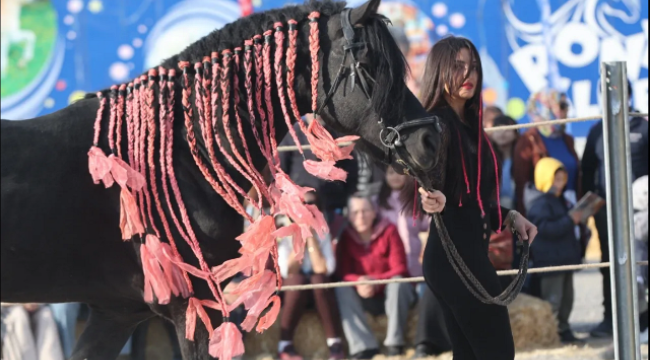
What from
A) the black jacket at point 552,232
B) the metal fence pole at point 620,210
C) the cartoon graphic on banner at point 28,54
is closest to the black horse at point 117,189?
the metal fence pole at point 620,210

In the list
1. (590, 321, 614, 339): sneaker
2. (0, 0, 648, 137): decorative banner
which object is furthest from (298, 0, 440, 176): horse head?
(0, 0, 648, 137): decorative banner

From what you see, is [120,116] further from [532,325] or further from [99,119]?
[532,325]

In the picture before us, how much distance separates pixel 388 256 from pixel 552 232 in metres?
1.18

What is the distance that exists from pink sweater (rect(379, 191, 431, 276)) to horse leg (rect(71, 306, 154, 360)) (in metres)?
2.83

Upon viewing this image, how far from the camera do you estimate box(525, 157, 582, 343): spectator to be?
5664mm

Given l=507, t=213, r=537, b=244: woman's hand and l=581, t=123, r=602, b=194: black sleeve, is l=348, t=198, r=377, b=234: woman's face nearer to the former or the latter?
l=581, t=123, r=602, b=194: black sleeve

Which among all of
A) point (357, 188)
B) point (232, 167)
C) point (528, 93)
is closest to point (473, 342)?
point (232, 167)

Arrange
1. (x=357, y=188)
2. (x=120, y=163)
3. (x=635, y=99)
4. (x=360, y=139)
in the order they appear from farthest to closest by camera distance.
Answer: (x=635, y=99), (x=357, y=188), (x=360, y=139), (x=120, y=163)

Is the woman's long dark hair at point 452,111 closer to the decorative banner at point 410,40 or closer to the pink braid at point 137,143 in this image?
the pink braid at point 137,143

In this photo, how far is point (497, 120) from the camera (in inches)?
226

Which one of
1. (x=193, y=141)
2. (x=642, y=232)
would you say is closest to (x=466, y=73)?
(x=193, y=141)

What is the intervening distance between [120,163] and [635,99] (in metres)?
6.37

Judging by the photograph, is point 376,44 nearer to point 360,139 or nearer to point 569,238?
point 360,139

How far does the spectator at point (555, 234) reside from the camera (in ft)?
18.6
